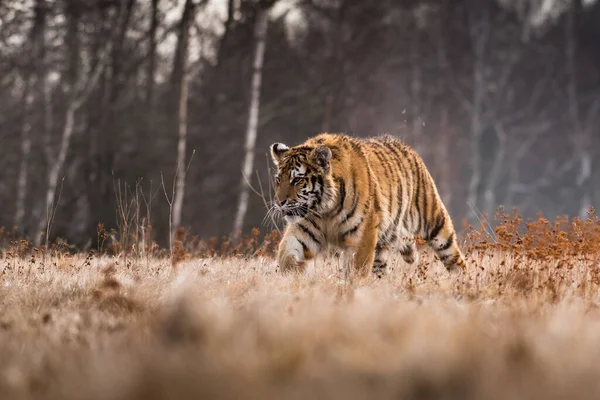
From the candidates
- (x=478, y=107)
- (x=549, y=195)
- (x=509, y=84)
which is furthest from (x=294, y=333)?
(x=549, y=195)

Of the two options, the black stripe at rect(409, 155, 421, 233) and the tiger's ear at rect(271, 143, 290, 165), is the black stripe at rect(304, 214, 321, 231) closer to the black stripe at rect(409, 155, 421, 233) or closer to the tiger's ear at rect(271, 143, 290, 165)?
the tiger's ear at rect(271, 143, 290, 165)

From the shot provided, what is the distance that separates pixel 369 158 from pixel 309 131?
10.9 meters

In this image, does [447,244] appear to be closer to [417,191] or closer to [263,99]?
[417,191]

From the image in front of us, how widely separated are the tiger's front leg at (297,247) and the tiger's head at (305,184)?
0.27 m

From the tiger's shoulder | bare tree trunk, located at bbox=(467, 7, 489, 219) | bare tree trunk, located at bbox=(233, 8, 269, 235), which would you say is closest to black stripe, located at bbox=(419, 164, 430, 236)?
the tiger's shoulder

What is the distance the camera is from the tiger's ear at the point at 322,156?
241 inches

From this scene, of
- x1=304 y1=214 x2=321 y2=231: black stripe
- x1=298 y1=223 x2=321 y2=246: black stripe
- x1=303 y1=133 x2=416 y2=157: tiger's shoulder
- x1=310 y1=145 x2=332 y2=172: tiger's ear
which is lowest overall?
x1=298 y1=223 x2=321 y2=246: black stripe

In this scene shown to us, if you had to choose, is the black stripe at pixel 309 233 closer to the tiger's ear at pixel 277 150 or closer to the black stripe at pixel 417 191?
the tiger's ear at pixel 277 150

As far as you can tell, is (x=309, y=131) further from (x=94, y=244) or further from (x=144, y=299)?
(x=144, y=299)

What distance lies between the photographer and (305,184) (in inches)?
244

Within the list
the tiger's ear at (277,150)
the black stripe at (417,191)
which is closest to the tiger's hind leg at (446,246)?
the black stripe at (417,191)

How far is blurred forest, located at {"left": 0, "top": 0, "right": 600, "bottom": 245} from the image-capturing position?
15000mm

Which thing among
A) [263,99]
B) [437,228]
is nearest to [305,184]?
[437,228]

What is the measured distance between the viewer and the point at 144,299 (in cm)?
470
